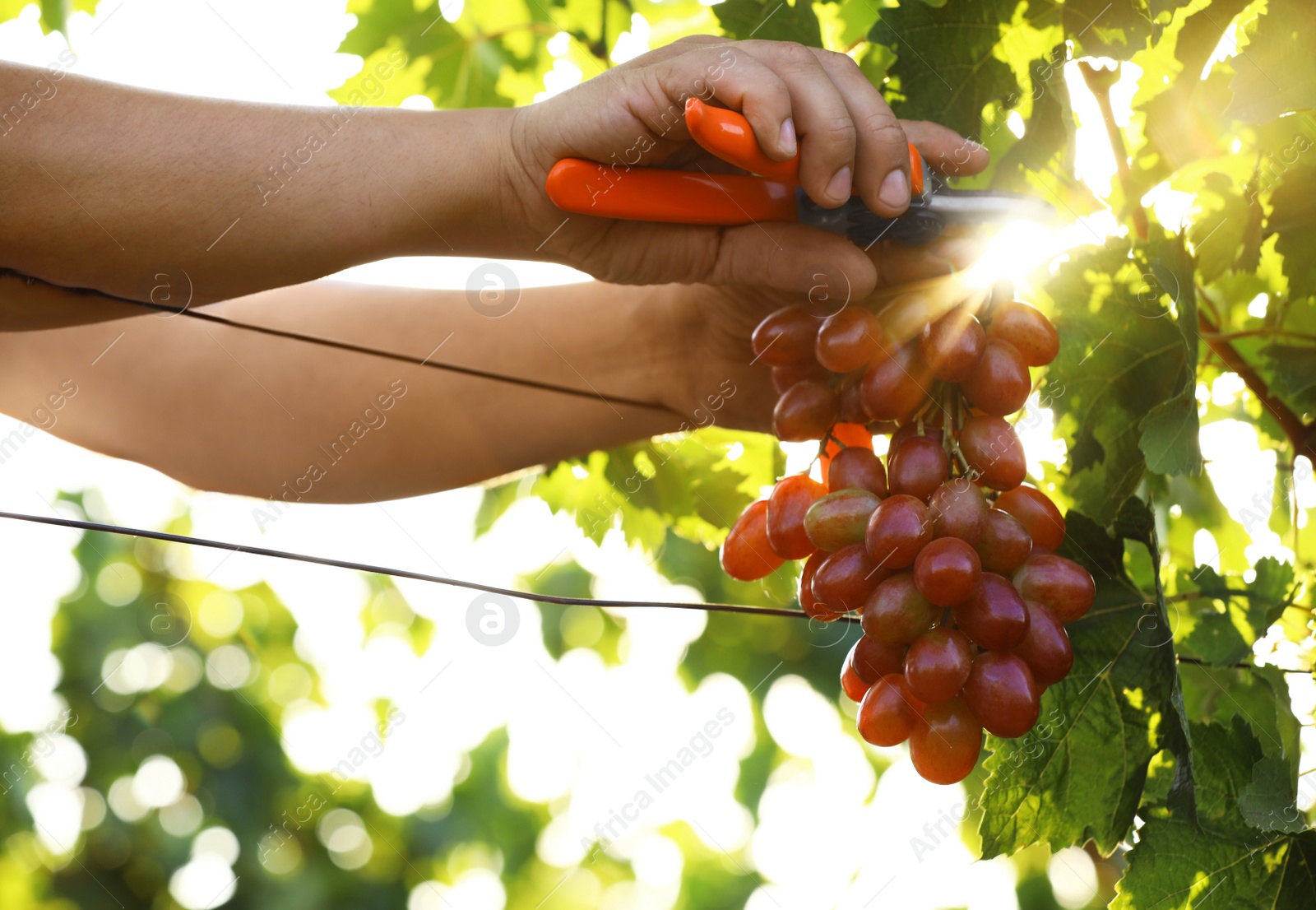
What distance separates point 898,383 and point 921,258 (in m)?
0.13

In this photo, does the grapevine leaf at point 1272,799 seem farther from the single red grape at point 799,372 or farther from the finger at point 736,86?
the finger at point 736,86

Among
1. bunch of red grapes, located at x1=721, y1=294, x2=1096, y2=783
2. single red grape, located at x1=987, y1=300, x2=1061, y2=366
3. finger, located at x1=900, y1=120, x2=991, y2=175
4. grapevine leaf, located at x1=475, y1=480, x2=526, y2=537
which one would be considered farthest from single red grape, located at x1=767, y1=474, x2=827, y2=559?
grapevine leaf, located at x1=475, y1=480, x2=526, y2=537

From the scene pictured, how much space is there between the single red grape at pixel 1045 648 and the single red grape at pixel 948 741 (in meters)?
0.06

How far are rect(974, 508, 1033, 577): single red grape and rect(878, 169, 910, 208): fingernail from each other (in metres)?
0.26

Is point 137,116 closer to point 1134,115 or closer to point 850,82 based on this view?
point 850,82

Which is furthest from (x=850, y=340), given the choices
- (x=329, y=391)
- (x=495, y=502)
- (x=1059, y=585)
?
(x=495, y=502)

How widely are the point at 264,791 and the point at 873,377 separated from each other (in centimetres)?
1055

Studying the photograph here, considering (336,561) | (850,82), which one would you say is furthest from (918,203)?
(336,561)

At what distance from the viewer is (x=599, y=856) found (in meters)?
9.16

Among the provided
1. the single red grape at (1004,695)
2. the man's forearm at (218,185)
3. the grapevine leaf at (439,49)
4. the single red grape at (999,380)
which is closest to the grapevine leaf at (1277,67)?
the single red grape at (999,380)

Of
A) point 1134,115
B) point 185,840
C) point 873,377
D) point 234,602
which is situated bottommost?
point 185,840

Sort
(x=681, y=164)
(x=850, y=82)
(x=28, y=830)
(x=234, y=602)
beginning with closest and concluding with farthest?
(x=850, y=82), (x=681, y=164), (x=234, y=602), (x=28, y=830)

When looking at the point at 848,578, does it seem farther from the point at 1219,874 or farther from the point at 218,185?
the point at 218,185

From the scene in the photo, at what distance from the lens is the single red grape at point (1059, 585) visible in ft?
2.48
